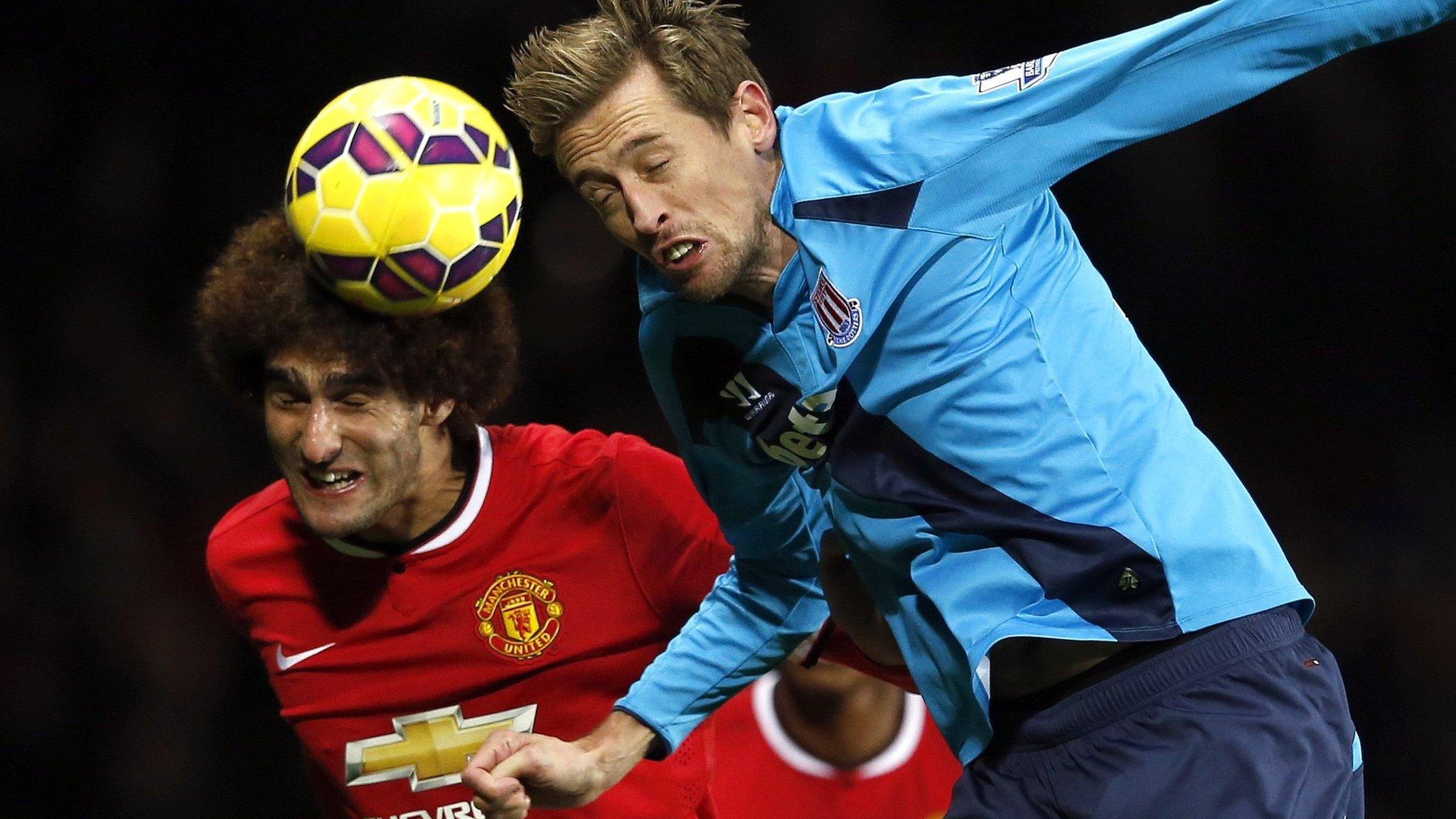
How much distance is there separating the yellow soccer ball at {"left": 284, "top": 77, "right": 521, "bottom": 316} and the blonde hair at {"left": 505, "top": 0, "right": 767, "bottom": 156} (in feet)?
0.41

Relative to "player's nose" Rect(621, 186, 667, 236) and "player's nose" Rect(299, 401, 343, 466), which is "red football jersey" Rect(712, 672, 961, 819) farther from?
"player's nose" Rect(621, 186, 667, 236)

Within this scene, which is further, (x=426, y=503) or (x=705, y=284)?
(x=426, y=503)

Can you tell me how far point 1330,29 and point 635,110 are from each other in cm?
100

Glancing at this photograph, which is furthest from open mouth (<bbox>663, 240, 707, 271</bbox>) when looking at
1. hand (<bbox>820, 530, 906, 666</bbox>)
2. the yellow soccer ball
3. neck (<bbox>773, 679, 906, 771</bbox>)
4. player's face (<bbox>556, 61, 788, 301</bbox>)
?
neck (<bbox>773, 679, 906, 771</bbox>)

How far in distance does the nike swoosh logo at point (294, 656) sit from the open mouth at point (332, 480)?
35 cm

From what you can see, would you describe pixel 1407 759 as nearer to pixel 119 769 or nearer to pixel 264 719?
pixel 264 719

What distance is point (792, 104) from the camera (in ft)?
18.2

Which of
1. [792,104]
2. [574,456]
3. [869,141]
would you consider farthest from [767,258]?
[792,104]

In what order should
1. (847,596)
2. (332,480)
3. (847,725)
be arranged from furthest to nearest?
(847,725) → (332,480) → (847,596)

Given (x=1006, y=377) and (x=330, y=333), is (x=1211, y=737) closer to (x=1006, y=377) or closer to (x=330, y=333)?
(x=1006, y=377)

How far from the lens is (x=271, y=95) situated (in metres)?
5.42

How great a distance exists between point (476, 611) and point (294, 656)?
363 millimetres

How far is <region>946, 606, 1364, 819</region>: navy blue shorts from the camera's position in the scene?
190 centimetres

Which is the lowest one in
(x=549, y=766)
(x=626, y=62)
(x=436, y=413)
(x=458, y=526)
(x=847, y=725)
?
(x=847, y=725)
